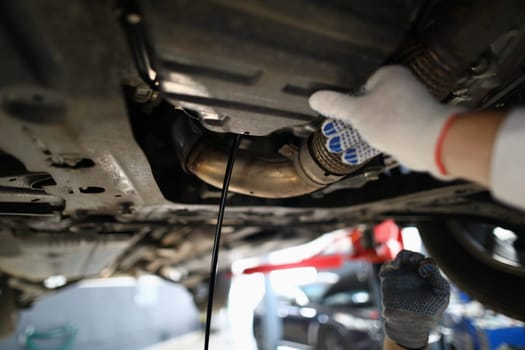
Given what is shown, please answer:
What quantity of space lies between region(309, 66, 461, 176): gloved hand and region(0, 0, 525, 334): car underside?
42 millimetres

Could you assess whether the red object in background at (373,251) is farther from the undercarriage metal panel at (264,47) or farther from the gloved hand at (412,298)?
the undercarriage metal panel at (264,47)

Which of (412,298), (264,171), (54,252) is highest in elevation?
(264,171)

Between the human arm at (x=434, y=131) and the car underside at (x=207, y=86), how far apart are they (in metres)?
0.05

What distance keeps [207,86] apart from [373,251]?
2.10m

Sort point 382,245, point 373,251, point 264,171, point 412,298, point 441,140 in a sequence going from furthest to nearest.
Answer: point 382,245 < point 373,251 < point 412,298 < point 264,171 < point 441,140

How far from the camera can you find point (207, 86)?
17.4 inches

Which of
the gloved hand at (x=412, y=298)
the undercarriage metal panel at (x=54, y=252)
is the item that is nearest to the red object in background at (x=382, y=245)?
the gloved hand at (x=412, y=298)

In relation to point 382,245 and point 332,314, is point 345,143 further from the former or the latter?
point 332,314

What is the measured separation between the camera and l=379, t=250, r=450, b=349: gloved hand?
0.94 metres

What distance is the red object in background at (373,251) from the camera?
7.50 feet

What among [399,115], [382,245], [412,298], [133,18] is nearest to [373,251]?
[382,245]

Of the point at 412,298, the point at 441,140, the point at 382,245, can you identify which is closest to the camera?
the point at 441,140

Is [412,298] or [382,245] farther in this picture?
[382,245]

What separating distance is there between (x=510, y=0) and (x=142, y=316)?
18.2 feet
